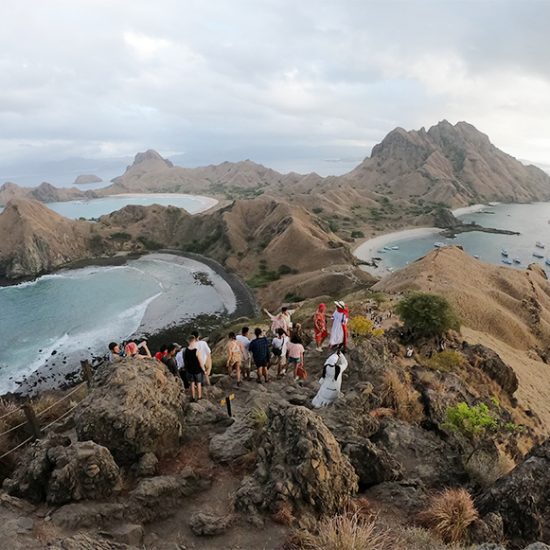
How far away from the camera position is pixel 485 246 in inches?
4806

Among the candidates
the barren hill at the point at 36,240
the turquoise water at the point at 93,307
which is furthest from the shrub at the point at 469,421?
the barren hill at the point at 36,240

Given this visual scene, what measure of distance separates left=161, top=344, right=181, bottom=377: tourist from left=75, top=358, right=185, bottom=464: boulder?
10.4 feet

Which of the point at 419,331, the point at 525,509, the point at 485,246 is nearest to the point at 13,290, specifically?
the point at 419,331

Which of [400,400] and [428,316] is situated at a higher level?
[400,400]

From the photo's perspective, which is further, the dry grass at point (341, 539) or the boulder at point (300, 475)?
the boulder at point (300, 475)

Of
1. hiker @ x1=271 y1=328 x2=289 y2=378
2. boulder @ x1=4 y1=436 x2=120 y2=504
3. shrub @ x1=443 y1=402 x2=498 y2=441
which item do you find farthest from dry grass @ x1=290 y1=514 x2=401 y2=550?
hiker @ x1=271 y1=328 x2=289 y2=378

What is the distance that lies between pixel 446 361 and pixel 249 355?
1255cm

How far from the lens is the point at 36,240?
9750 centimetres

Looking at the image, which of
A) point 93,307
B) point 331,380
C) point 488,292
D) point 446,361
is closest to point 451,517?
point 331,380

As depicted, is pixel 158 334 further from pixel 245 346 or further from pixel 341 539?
pixel 341 539

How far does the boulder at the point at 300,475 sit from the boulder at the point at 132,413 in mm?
2257

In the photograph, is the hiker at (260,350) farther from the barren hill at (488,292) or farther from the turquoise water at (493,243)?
the turquoise water at (493,243)

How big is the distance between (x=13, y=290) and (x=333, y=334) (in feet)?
284

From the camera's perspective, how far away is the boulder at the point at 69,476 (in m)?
6.82
